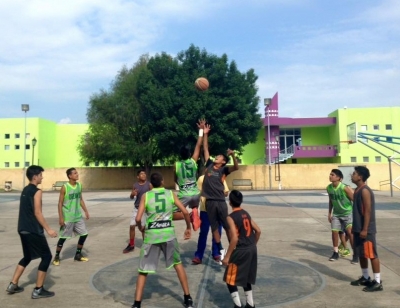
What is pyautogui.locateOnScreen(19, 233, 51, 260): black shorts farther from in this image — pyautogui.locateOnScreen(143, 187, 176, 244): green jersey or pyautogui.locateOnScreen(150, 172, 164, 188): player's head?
pyautogui.locateOnScreen(150, 172, 164, 188): player's head

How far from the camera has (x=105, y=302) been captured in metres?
5.13

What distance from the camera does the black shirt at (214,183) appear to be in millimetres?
6703

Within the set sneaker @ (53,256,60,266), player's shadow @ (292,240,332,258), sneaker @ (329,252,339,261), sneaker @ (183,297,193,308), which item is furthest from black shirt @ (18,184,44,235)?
player's shadow @ (292,240,332,258)

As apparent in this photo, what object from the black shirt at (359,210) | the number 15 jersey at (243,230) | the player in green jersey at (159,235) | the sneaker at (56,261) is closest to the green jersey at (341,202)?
the black shirt at (359,210)

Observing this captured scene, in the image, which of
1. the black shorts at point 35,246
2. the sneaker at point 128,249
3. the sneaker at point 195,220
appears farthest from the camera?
the sneaker at point 128,249

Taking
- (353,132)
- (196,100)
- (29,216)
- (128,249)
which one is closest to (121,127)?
(196,100)

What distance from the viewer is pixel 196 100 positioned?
31547mm

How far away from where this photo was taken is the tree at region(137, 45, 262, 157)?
3128 centimetres

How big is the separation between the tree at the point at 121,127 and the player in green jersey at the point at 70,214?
28.2 meters

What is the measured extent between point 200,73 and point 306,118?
19075 millimetres

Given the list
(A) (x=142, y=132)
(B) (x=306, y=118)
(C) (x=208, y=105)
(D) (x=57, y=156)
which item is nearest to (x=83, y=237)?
(C) (x=208, y=105)

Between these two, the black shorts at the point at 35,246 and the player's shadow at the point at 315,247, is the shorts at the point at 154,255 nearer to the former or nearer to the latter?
the black shorts at the point at 35,246

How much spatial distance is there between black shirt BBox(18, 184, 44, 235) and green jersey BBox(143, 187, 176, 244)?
169cm

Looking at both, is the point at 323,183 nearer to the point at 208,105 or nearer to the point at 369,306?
the point at 208,105
